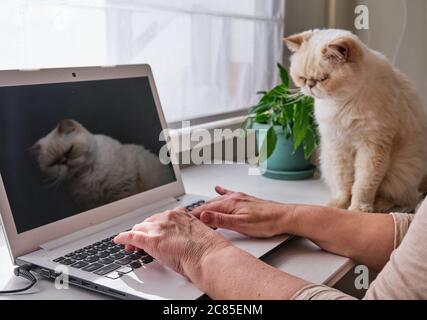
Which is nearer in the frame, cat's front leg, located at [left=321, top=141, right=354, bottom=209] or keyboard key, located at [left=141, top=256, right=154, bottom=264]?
keyboard key, located at [left=141, top=256, right=154, bottom=264]

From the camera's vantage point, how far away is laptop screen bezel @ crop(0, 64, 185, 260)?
788mm

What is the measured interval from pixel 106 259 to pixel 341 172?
26.1 inches

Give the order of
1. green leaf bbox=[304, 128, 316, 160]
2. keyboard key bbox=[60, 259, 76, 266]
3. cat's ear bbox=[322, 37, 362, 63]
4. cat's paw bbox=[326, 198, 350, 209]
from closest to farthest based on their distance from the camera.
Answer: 1. keyboard key bbox=[60, 259, 76, 266]
2. cat's ear bbox=[322, 37, 362, 63]
3. cat's paw bbox=[326, 198, 350, 209]
4. green leaf bbox=[304, 128, 316, 160]

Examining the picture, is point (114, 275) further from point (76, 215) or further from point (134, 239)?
Result: point (76, 215)

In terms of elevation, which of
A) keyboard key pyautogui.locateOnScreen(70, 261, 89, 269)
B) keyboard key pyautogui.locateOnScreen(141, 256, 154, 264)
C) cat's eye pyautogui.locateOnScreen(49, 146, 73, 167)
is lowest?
keyboard key pyautogui.locateOnScreen(141, 256, 154, 264)

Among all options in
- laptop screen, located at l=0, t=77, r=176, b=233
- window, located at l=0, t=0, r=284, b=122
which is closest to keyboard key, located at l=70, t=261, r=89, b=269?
laptop screen, located at l=0, t=77, r=176, b=233

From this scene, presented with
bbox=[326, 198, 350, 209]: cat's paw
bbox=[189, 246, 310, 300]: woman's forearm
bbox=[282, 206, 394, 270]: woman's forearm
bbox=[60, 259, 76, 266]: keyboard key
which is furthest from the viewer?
bbox=[326, 198, 350, 209]: cat's paw

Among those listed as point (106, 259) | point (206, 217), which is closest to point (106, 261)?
point (106, 259)

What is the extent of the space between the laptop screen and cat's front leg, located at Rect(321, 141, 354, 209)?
397mm

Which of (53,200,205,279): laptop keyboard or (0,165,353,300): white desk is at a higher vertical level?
(53,200,205,279): laptop keyboard

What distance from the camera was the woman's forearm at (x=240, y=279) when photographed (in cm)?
67

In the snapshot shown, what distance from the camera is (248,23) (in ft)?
6.05

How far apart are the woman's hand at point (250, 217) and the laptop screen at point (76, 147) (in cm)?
19

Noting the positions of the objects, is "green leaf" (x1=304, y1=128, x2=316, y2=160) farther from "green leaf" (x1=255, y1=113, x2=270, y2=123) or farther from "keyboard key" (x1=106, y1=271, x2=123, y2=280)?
"keyboard key" (x1=106, y1=271, x2=123, y2=280)
